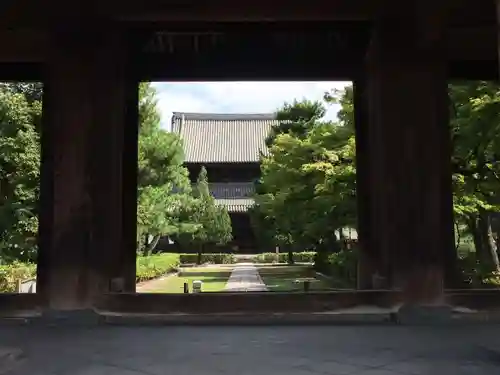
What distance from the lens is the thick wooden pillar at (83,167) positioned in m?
7.91

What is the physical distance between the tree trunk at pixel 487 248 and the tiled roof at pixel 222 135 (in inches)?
911

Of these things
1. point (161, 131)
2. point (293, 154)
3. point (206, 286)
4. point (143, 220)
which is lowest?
point (206, 286)

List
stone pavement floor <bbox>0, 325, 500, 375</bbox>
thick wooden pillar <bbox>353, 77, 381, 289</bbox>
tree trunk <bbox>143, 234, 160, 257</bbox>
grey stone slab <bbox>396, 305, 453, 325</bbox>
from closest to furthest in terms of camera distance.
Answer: stone pavement floor <bbox>0, 325, 500, 375</bbox> → grey stone slab <bbox>396, 305, 453, 325</bbox> → thick wooden pillar <bbox>353, 77, 381, 289</bbox> → tree trunk <bbox>143, 234, 160, 257</bbox>

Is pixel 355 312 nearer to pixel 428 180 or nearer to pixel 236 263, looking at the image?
pixel 428 180

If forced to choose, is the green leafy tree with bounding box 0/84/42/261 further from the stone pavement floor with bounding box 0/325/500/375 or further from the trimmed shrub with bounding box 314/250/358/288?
the stone pavement floor with bounding box 0/325/500/375

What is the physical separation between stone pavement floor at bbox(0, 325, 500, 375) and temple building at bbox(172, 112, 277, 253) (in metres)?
27.8

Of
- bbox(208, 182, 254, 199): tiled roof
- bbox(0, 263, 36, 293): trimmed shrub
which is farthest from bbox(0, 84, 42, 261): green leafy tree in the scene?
bbox(208, 182, 254, 199): tiled roof

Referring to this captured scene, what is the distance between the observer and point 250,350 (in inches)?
228

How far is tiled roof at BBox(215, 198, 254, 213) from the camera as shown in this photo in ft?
120

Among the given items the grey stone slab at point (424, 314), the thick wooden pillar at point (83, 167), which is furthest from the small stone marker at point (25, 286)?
the grey stone slab at point (424, 314)

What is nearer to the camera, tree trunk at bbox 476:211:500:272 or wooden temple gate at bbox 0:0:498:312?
wooden temple gate at bbox 0:0:498:312
